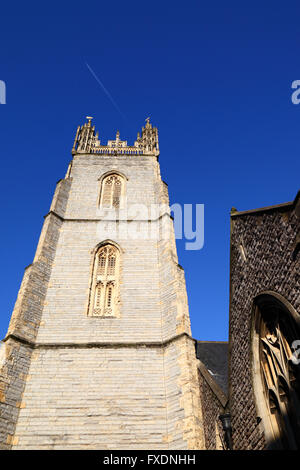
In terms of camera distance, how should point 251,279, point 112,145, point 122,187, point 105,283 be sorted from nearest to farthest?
point 251,279
point 105,283
point 122,187
point 112,145

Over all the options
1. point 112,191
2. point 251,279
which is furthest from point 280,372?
point 112,191

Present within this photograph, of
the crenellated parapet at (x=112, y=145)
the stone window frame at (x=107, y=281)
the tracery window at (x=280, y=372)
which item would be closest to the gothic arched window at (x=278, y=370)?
the tracery window at (x=280, y=372)

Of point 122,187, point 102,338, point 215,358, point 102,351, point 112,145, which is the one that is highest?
point 112,145

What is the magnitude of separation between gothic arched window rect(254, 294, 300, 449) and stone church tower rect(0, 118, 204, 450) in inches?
129

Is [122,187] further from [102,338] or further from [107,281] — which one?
[102,338]

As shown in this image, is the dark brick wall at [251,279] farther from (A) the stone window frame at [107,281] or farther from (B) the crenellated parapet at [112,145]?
(B) the crenellated parapet at [112,145]

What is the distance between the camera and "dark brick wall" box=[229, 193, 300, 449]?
6488 mm

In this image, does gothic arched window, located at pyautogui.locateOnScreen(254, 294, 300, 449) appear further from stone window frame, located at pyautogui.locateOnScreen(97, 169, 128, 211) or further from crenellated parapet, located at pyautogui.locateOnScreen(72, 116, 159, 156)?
crenellated parapet, located at pyautogui.locateOnScreen(72, 116, 159, 156)

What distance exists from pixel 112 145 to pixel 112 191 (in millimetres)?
5557

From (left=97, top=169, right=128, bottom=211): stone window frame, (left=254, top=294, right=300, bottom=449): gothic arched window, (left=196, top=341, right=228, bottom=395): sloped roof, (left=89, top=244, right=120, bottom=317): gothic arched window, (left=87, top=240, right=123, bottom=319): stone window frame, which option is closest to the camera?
(left=254, top=294, right=300, bottom=449): gothic arched window

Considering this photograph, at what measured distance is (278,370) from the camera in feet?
22.2

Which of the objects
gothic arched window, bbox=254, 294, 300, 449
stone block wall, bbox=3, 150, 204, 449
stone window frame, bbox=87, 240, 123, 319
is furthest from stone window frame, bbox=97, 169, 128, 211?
gothic arched window, bbox=254, 294, 300, 449

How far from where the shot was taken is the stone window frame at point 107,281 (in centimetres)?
1332

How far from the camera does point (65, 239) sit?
16.0m
